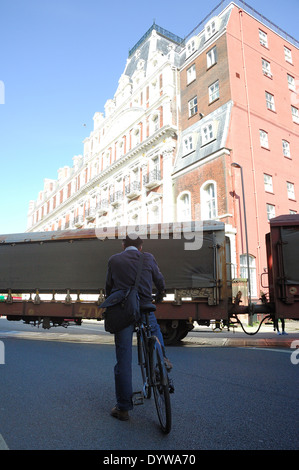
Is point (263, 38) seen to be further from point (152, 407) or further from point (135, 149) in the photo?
point (152, 407)

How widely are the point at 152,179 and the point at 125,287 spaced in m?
21.7

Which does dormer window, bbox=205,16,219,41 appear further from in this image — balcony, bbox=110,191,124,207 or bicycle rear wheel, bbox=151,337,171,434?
bicycle rear wheel, bbox=151,337,171,434

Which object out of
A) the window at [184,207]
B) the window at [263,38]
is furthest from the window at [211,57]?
the window at [184,207]

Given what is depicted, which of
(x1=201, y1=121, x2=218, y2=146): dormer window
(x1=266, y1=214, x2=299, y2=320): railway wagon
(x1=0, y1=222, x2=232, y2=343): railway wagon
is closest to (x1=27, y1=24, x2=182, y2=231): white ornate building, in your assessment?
(x1=201, y1=121, x2=218, y2=146): dormer window

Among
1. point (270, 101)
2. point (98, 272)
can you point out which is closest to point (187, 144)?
point (270, 101)

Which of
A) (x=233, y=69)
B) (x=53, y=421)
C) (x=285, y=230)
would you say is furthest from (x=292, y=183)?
(x=53, y=421)

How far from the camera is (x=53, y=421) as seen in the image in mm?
3186

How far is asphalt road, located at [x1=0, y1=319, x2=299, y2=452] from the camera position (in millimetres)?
2727

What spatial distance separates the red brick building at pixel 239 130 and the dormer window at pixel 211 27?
0.06m

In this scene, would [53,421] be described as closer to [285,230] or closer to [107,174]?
[285,230]

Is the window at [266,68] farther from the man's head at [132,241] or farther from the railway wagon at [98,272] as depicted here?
the man's head at [132,241]

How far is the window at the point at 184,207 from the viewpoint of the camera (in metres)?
21.7

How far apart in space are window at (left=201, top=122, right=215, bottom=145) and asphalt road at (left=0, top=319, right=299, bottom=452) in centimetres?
1685

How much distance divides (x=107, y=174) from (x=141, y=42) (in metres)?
14.4
